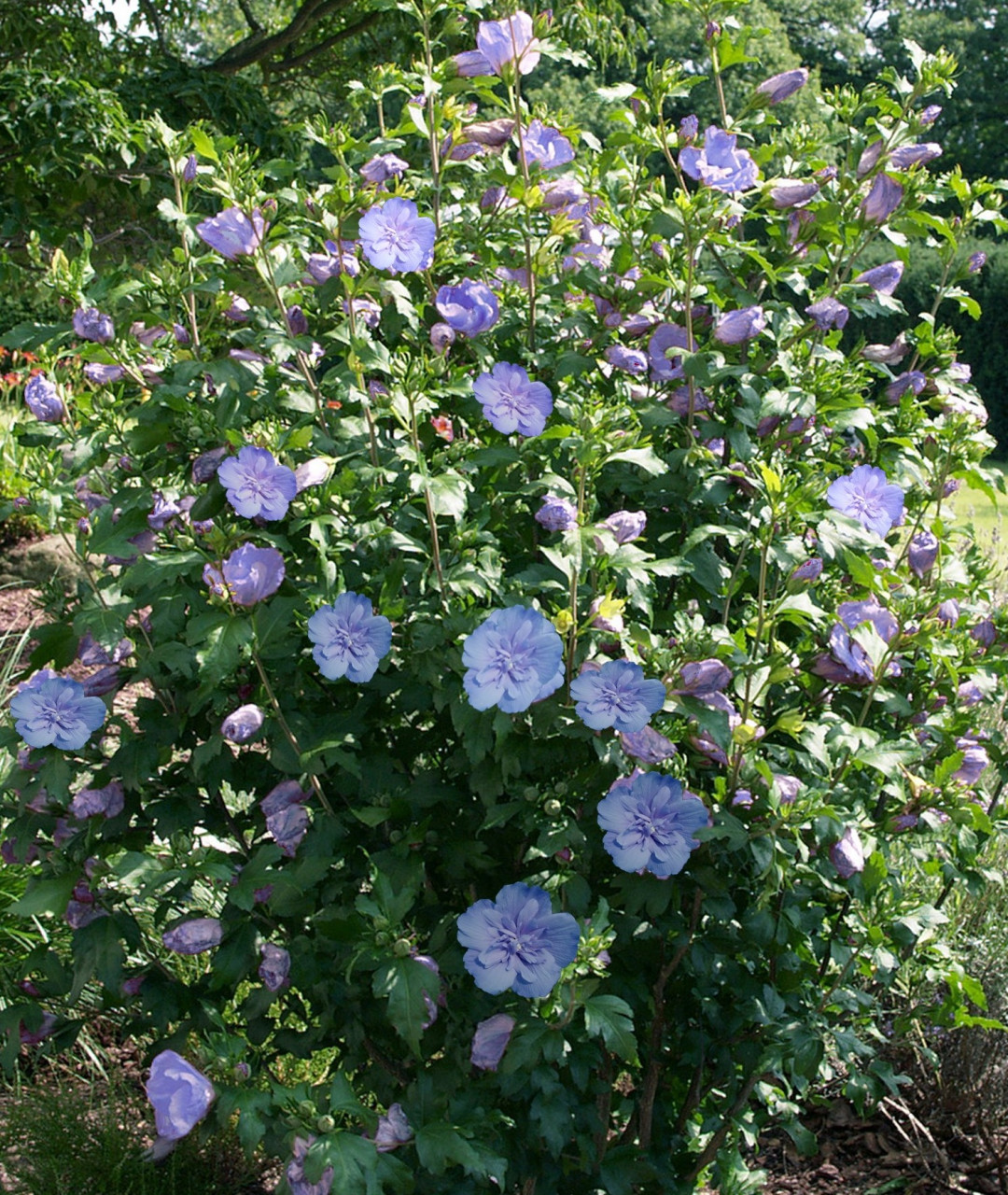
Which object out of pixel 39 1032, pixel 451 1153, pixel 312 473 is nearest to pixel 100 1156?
pixel 39 1032

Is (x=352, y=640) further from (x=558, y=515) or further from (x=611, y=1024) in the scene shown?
(x=611, y=1024)

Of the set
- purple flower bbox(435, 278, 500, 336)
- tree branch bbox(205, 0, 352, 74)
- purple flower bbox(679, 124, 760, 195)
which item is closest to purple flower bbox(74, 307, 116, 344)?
purple flower bbox(435, 278, 500, 336)

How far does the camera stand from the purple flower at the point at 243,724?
155cm

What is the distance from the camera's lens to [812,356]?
179cm

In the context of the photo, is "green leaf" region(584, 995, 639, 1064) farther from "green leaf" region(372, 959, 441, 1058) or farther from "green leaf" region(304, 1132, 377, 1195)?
"green leaf" region(304, 1132, 377, 1195)

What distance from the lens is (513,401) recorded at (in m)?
1.63

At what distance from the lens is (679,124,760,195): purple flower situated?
5.83 feet

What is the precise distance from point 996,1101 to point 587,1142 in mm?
1233

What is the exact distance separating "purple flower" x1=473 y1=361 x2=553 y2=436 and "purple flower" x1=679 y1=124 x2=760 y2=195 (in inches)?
18.0

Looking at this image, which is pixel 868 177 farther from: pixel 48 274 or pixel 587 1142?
pixel 587 1142

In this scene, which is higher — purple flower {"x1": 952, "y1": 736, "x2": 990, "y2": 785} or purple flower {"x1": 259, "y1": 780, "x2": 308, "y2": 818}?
purple flower {"x1": 259, "y1": 780, "x2": 308, "y2": 818}

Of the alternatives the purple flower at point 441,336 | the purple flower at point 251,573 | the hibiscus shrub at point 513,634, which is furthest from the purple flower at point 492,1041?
the purple flower at point 441,336

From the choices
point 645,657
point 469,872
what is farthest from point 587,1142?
point 645,657

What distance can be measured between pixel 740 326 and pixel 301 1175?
1.32 metres
